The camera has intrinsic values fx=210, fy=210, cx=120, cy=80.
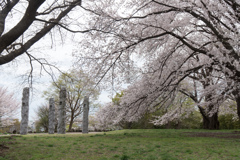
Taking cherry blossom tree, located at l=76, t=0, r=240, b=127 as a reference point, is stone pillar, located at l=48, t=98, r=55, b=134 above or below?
below

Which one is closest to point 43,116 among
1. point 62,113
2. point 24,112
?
point 24,112

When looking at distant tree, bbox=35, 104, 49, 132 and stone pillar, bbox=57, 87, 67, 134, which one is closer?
stone pillar, bbox=57, 87, 67, 134

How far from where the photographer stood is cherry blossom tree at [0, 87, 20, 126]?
77.9ft

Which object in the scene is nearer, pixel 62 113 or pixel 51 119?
pixel 62 113

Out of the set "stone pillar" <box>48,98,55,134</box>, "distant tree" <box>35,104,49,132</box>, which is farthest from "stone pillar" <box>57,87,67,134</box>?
"distant tree" <box>35,104,49,132</box>

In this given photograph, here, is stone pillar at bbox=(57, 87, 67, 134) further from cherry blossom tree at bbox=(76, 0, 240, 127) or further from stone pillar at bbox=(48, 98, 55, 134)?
cherry blossom tree at bbox=(76, 0, 240, 127)

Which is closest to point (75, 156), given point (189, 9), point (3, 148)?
point (3, 148)

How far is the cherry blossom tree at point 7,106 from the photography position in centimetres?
2373

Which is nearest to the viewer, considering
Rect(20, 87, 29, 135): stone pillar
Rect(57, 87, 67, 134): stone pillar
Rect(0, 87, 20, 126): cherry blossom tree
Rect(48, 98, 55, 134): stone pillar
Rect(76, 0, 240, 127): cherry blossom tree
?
Rect(76, 0, 240, 127): cherry blossom tree

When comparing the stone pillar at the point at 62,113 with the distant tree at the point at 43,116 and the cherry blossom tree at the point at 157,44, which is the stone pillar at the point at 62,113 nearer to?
the cherry blossom tree at the point at 157,44

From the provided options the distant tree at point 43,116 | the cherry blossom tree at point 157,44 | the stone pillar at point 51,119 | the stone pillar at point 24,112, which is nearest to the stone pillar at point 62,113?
the stone pillar at point 51,119

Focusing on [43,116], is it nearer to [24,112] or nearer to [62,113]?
[24,112]

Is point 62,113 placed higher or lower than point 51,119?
higher

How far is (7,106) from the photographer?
993 inches
